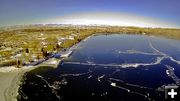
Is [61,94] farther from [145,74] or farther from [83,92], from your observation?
[145,74]

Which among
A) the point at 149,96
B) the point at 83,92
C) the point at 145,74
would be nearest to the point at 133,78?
the point at 145,74

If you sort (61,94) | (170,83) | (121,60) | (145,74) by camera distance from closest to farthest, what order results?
(61,94) < (170,83) < (145,74) < (121,60)

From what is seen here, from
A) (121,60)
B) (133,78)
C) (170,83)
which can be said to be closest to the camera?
(170,83)

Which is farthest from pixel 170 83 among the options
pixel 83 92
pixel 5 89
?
pixel 5 89

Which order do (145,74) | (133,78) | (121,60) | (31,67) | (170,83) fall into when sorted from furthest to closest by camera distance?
(121,60) < (31,67) < (145,74) < (133,78) < (170,83)

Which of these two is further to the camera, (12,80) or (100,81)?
(12,80)

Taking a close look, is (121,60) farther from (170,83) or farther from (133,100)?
(133,100)

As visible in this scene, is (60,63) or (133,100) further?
(60,63)

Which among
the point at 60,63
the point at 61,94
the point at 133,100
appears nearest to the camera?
the point at 133,100

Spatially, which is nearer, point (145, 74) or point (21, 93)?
point (21, 93)
